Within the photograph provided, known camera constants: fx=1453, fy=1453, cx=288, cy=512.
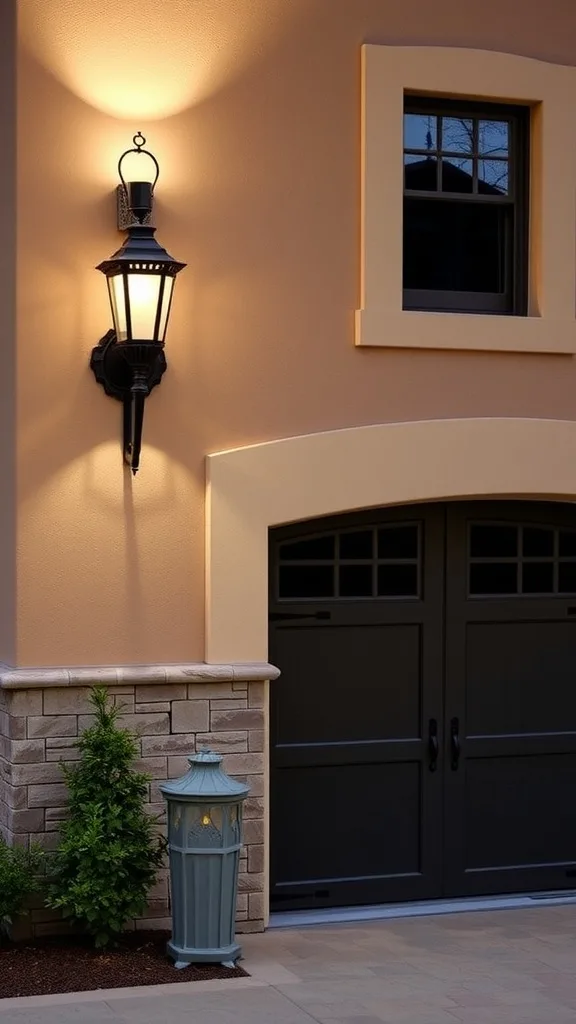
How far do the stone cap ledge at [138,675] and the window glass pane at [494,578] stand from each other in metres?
1.62

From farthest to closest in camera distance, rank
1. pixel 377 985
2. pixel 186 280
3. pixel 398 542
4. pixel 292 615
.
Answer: pixel 398 542
pixel 292 615
pixel 186 280
pixel 377 985

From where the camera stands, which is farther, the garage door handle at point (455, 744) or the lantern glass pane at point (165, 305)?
the garage door handle at point (455, 744)

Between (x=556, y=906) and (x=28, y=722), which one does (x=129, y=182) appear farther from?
(x=556, y=906)

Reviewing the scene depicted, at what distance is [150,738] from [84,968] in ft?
4.32

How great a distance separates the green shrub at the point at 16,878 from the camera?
762 cm

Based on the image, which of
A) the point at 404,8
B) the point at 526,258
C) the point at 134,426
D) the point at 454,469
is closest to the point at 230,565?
the point at 134,426

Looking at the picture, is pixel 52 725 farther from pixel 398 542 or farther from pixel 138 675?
pixel 398 542

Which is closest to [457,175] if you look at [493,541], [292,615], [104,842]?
[493,541]

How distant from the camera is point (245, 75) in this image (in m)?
8.48

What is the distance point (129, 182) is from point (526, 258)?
2.66 m

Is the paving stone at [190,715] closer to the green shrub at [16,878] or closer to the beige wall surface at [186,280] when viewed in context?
the beige wall surface at [186,280]

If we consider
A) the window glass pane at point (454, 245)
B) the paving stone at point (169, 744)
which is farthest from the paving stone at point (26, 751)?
the window glass pane at point (454, 245)

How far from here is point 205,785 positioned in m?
7.66

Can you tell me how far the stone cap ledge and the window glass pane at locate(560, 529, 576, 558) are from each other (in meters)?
2.28
